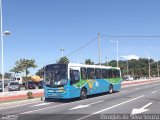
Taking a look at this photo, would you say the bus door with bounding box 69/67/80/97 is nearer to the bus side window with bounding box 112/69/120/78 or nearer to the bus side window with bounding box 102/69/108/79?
the bus side window with bounding box 102/69/108/79

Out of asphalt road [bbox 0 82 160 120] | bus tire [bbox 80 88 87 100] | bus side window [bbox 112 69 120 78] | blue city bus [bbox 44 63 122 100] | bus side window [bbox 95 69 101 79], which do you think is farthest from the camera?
bus side window [bbox 112 69 120 78]

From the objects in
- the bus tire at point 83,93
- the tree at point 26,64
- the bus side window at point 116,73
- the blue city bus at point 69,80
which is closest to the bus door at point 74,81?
the blue city bus at point 69,80

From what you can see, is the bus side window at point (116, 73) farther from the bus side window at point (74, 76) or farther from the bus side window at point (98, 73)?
the bus side window at point (74, 76)

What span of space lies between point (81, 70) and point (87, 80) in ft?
4.39

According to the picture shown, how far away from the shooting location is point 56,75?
25656 millimetres

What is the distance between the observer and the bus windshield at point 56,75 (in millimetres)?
25312

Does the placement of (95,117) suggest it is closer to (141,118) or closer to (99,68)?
(141,118)

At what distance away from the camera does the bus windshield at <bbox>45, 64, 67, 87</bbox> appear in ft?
83.0

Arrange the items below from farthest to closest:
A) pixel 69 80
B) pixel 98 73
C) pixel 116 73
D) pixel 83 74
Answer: pixel 116 73 → pixel 98 73 → pixel 83 74 → pixel 69 80

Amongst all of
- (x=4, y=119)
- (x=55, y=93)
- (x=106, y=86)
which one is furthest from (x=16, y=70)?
(x=4, y=119)

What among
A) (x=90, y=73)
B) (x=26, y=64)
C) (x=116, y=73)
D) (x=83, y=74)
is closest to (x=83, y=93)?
(x=83, y=74)

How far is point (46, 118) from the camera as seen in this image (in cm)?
1582

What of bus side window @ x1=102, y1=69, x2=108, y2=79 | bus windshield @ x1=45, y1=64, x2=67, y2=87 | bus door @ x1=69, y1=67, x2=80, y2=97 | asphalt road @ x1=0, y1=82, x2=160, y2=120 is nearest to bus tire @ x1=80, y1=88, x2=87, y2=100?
bus door @ x1=69, y1=67, x2=80, y2=97

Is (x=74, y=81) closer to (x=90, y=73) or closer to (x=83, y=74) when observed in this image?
(x=83, y=74)
